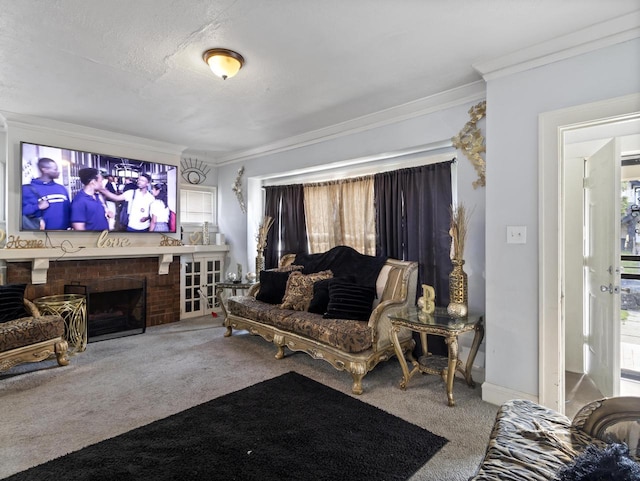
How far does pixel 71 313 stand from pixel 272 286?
2190 millimetres

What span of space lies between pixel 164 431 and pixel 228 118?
3057 mm

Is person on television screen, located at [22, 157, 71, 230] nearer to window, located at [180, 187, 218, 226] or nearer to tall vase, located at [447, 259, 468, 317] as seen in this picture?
window, located at [180, 187, 218, 226]

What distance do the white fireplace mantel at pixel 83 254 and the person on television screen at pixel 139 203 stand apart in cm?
31

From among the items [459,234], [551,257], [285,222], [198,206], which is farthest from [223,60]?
[198,206]

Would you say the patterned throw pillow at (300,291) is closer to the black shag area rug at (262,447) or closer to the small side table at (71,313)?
the black shag area rug at (262,447)

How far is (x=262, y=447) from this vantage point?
201 centimetres

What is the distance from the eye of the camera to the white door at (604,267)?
249 cm

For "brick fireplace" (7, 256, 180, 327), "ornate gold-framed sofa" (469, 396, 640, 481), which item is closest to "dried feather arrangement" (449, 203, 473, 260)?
"ornate gold-framed sofa" (469, 396, 640, 481)

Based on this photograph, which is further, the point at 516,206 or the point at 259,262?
the point at 259,262

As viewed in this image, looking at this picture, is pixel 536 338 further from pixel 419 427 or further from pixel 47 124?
pixel 47 124

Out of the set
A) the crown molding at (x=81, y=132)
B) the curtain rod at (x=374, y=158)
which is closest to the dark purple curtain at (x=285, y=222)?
the curtain rod at (x=374, y=158)

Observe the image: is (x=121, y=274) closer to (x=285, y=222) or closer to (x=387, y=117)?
(x=285, y=222)

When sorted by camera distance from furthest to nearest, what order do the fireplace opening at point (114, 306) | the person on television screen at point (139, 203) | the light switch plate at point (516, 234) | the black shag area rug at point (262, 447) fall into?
the person on television screen at point (139, 203), the fireplace opening at point (114, 306), the light switch plate at point (516, 234), the black shag area rug at point (262, 447)

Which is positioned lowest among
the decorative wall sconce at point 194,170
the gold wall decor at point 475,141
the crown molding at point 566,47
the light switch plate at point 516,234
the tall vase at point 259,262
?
the tall vase at point 259,262
